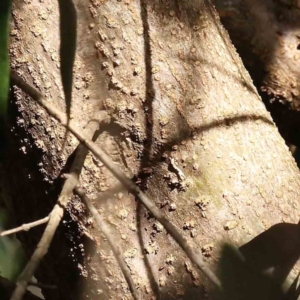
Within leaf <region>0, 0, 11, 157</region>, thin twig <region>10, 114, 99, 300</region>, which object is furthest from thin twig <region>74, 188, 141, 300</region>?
leaf <region>0, 0, 11, 157</region>

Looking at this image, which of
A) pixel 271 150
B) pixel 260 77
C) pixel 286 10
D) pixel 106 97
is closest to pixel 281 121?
pixel 260 77

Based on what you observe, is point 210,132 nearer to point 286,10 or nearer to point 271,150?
point 271,150

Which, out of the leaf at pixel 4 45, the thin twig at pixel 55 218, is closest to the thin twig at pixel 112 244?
the thin twig at pixel 55 218

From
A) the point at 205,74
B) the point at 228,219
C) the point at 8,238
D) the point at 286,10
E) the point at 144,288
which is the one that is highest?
the point at 286,10

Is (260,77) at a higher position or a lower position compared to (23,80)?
higher

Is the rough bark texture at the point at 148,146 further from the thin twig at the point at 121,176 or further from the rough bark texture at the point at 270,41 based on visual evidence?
the rough bark texture at the point at 270,41

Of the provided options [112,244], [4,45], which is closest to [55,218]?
[112,244]

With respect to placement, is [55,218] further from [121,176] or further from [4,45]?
[4,45]

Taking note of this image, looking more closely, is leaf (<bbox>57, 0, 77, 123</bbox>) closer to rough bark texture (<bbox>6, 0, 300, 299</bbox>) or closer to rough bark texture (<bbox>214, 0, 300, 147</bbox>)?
rough bark texture (<bbox>6, 0, 300, 299</bbox>)
